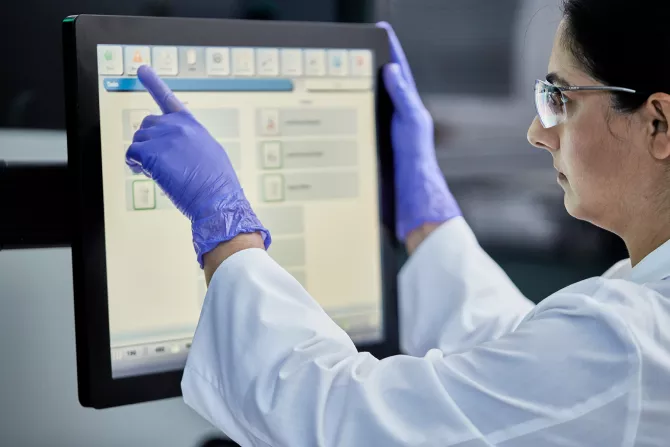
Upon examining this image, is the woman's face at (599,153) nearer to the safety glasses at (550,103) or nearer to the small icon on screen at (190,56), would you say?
the safety glasses at (550,103)

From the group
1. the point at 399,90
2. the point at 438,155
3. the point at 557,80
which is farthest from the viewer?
the point at 438,155

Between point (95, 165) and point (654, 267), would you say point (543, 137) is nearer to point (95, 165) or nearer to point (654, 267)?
point (654, 267)

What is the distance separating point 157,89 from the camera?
86 cm

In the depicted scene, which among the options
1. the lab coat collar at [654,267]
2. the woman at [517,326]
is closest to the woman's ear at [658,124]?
the woman at [517,326]

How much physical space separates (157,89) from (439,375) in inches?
17.6

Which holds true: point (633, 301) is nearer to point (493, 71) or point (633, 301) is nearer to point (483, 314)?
point (483, 314)

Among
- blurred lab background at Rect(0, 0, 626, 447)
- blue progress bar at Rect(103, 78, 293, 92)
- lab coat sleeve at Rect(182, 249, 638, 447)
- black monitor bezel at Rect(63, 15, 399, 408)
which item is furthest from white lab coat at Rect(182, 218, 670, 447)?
blurred lab background at Rect(0, 0, 626, 447)

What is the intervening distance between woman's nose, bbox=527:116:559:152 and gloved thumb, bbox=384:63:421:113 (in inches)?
7.8

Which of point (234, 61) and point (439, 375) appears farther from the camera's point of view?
point (234, 61)

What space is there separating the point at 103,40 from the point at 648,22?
58 centimetres

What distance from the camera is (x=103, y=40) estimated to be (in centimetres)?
84

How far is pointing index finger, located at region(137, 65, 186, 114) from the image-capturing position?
0.86 meters

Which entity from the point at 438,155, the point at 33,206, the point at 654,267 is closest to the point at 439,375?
the point at 654,267

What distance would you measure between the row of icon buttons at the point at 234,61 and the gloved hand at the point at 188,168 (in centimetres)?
2
